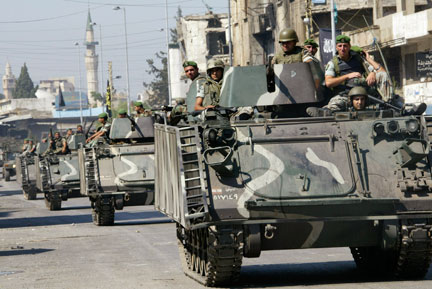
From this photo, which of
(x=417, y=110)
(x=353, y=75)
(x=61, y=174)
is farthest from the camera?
(x=61, y=174)

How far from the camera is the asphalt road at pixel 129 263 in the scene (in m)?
12.1

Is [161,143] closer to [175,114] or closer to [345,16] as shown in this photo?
[175,114]

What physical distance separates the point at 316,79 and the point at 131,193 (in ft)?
35.1

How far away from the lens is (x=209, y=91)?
14.4 m

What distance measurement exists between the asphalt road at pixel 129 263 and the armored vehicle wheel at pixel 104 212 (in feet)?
0.78

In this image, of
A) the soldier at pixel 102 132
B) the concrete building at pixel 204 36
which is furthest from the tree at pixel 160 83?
the soldier at pixel 102 132

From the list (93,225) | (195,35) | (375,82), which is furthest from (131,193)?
(195,35)

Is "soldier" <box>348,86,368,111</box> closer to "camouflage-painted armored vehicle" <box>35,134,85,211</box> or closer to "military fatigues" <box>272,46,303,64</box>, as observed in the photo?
"military fatigues" <box>272,46,303,64</box>

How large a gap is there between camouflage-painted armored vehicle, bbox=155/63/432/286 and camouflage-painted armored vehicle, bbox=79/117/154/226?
35.9 feet

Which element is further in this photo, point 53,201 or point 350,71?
point 53,201

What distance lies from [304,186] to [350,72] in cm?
253

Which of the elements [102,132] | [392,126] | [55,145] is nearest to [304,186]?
[392,126]

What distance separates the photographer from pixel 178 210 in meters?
11.8

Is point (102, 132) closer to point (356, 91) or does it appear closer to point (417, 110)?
point (356, 91)
